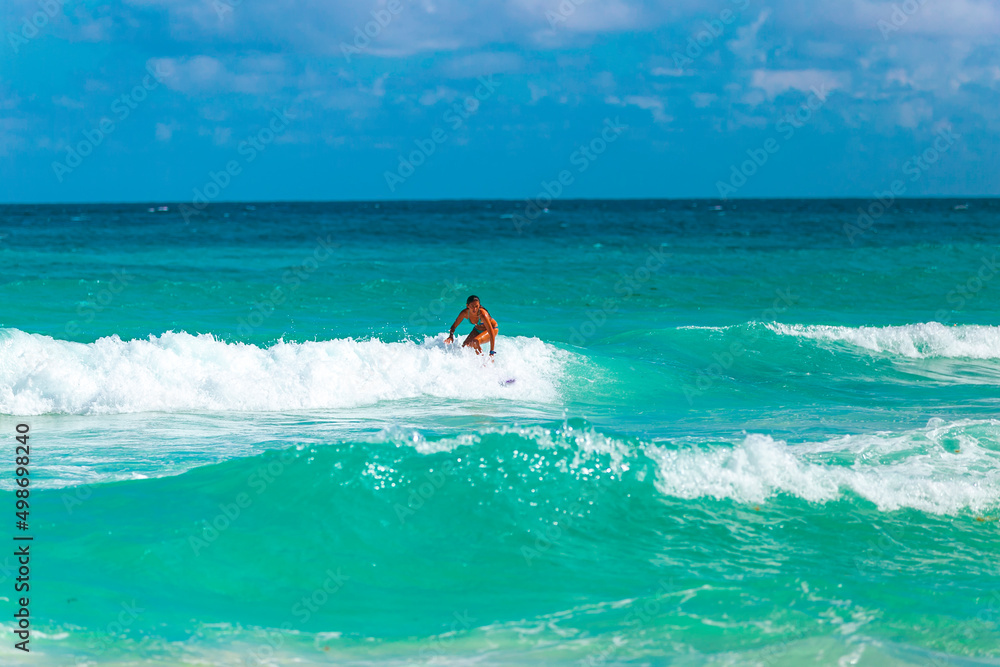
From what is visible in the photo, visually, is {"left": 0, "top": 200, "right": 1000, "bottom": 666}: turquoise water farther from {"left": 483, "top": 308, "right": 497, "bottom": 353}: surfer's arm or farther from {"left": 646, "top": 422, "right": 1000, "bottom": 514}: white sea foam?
{"left": 483, "top": 308, "right": 497, "bottom": 353}: surfer's arm

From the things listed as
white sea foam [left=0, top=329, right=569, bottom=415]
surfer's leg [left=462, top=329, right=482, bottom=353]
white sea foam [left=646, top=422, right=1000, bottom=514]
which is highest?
surfer's leg [left=462, top=329, right=482, bottom=353]

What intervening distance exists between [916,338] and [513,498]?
1243cm

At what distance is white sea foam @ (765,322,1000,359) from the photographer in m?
16.0

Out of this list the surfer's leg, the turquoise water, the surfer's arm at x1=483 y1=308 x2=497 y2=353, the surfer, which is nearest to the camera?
the turquoise water

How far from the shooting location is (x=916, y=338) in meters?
16.5

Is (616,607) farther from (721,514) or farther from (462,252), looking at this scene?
(462,252)

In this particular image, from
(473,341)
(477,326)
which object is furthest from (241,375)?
(477,326)

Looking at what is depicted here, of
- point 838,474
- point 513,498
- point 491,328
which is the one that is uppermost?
point 491,328

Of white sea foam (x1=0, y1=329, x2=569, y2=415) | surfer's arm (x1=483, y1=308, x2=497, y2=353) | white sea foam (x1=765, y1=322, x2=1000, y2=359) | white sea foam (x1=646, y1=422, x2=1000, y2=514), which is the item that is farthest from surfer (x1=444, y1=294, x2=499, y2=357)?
white sea foam (x1=765, y1=322, x2=1000, y2=359)

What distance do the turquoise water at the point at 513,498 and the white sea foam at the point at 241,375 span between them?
4 centimetres

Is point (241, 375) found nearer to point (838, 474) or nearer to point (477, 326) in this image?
point (477, 326)

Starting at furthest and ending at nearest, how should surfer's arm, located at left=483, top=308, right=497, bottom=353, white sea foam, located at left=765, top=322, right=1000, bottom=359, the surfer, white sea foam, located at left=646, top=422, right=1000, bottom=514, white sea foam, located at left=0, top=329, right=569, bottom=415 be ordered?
white sea foam, located at left=765, top=322, right=1000, bottom=359 < surfer's arm, located at left=483, top=308, right=497, bottom=353 < the surfer < white sea foam, located at left=0, top=329, right=569, bottom=415 < white sea foam, located at left=646, top=422, right=1000, bottom=514

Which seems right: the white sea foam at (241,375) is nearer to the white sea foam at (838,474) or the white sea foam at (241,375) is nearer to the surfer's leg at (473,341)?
the surfer's leg at (473,341)

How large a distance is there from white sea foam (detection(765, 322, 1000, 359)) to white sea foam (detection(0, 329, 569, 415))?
6161 millimetres
